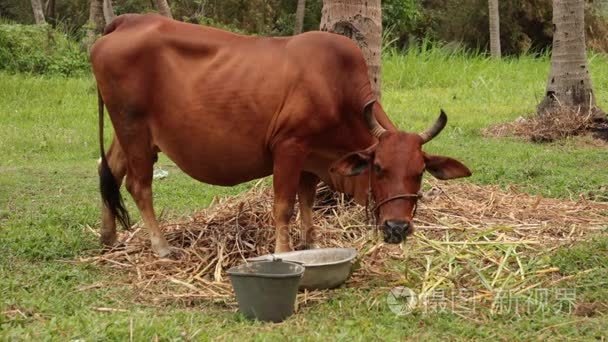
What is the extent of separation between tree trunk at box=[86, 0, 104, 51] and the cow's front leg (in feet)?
41.3

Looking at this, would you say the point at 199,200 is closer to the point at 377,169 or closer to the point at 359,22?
the point at 359,22

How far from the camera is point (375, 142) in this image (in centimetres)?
566

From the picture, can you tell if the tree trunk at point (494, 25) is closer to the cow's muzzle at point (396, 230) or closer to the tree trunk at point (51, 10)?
the tree trunk at point (51, 10)

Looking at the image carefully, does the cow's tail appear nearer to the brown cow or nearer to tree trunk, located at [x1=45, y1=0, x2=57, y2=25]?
the brown cow

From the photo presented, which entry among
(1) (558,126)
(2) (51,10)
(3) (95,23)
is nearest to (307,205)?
(1) (558,126)

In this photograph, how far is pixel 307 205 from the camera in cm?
618

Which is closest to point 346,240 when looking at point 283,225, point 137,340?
point 283,225

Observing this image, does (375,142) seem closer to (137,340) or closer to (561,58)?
(137,340)

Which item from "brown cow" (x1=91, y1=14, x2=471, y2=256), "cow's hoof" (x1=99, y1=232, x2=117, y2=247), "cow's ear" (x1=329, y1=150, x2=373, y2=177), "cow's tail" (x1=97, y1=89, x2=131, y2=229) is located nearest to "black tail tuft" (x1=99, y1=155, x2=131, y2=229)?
"cow's tail" (x1=97, y1=89, x2=131, y2=229)

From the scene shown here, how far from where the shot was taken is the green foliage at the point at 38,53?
17656 millimetres

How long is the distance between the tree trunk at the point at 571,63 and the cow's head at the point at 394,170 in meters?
6.48

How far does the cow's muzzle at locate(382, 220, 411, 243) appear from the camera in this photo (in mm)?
5129

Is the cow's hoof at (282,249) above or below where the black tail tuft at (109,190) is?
below

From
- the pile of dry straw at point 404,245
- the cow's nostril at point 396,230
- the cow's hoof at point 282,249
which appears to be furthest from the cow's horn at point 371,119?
the cow's hoof at point 282,249
